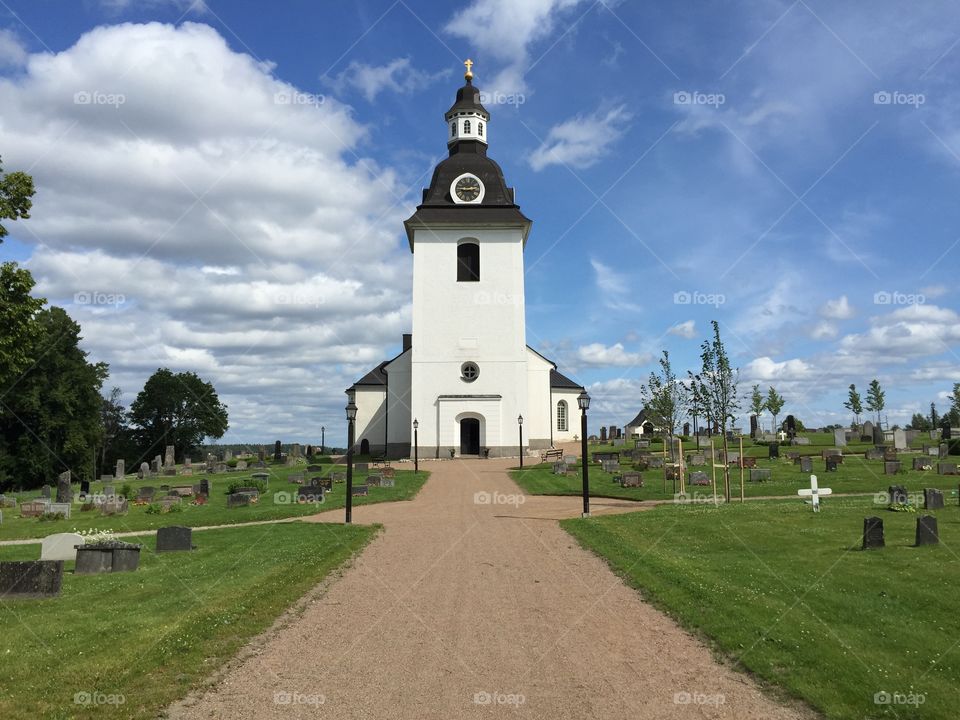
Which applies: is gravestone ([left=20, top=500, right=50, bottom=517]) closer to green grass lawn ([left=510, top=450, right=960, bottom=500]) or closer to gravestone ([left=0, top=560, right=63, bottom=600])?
gravestone ([left=0, top=560, right=63, bottom=600])

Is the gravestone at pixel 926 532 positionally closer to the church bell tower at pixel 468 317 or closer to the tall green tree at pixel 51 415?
the church bell tower at pixel 468 317

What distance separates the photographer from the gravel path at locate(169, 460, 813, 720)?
19.8 ft

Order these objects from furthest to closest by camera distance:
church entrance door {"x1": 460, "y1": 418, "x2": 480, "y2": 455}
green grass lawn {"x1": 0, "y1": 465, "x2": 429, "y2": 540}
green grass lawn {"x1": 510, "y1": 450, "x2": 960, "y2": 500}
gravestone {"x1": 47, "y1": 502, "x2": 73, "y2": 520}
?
1. church entrance door {"x1": 460, "y1": 418, "x2": 480, "y2": 455}
2. green grass lawn {"x1": 510, "y1": 450, "x2": 960, "y2": 500}
3. gravestone {"x1": 47, "y1": 502, "x2": 73, "y2": 520}
4. green grass lawn {"x1": 0, "y1": 465, "x2": 429, "y2": 540}

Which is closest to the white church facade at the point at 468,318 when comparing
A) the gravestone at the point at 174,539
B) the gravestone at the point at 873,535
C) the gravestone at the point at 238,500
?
the gravestone at the point at 238,500

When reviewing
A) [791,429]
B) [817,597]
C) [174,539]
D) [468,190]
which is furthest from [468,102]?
[817,597]

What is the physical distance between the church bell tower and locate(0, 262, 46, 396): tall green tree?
1067 inches

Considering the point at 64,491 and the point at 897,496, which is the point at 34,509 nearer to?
the point at 64,491

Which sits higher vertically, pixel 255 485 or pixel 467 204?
pixel 467 204

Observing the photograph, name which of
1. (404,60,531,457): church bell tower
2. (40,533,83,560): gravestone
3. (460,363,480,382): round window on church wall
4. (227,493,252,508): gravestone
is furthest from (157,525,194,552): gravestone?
(460,363,480,382): round window on church wall

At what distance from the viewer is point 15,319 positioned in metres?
17.0

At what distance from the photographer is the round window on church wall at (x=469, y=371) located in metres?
43.9

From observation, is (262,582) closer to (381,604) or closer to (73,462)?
(381,604)

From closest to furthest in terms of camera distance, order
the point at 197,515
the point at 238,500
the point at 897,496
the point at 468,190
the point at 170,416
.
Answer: the point at 897,496 → the point at 197,515 → the point at 238,500 → the point at 468,190 → the point at 170,416

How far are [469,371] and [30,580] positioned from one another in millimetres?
34491
